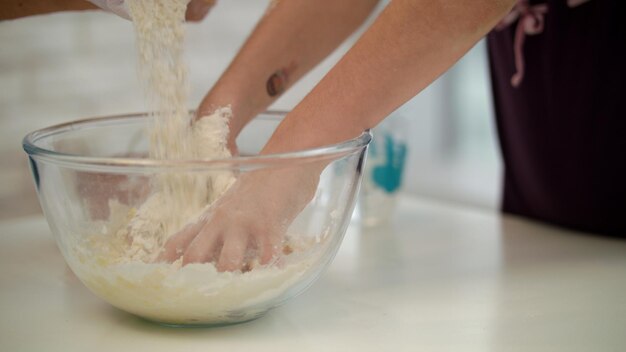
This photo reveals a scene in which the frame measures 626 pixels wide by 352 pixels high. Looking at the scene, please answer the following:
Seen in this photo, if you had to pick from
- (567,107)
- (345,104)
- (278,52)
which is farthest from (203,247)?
(567,107)

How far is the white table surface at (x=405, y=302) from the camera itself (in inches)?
30.5

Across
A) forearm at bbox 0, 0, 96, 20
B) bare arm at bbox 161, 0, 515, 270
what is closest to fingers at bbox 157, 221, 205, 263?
bare arm at bbox 161, 0, 515, 270

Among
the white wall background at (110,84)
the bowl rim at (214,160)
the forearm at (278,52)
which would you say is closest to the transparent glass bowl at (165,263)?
the bowl rim at (214,160)

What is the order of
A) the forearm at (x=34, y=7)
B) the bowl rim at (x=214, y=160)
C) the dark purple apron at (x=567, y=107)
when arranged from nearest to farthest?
the bowl rim at (x=214, y=160) < the forearm at (x=34, y=7) < the dark purple apron at (x=567, y=107)

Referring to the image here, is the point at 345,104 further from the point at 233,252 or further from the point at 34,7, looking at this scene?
the point at 34,7

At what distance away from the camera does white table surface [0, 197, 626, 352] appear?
775 millimetres

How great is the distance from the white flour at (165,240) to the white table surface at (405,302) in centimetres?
4

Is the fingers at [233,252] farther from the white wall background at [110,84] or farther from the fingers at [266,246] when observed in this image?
the white wall background at [110,84]

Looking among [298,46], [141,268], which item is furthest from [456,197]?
[141,268]

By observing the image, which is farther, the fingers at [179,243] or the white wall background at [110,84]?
the white wall background at [110,84]

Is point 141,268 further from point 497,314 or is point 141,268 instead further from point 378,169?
point 378,169

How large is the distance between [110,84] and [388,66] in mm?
702

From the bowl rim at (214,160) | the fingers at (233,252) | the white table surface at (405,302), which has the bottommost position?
the white table surface at (405,302)

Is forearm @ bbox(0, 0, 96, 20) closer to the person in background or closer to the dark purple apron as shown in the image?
the person in background
